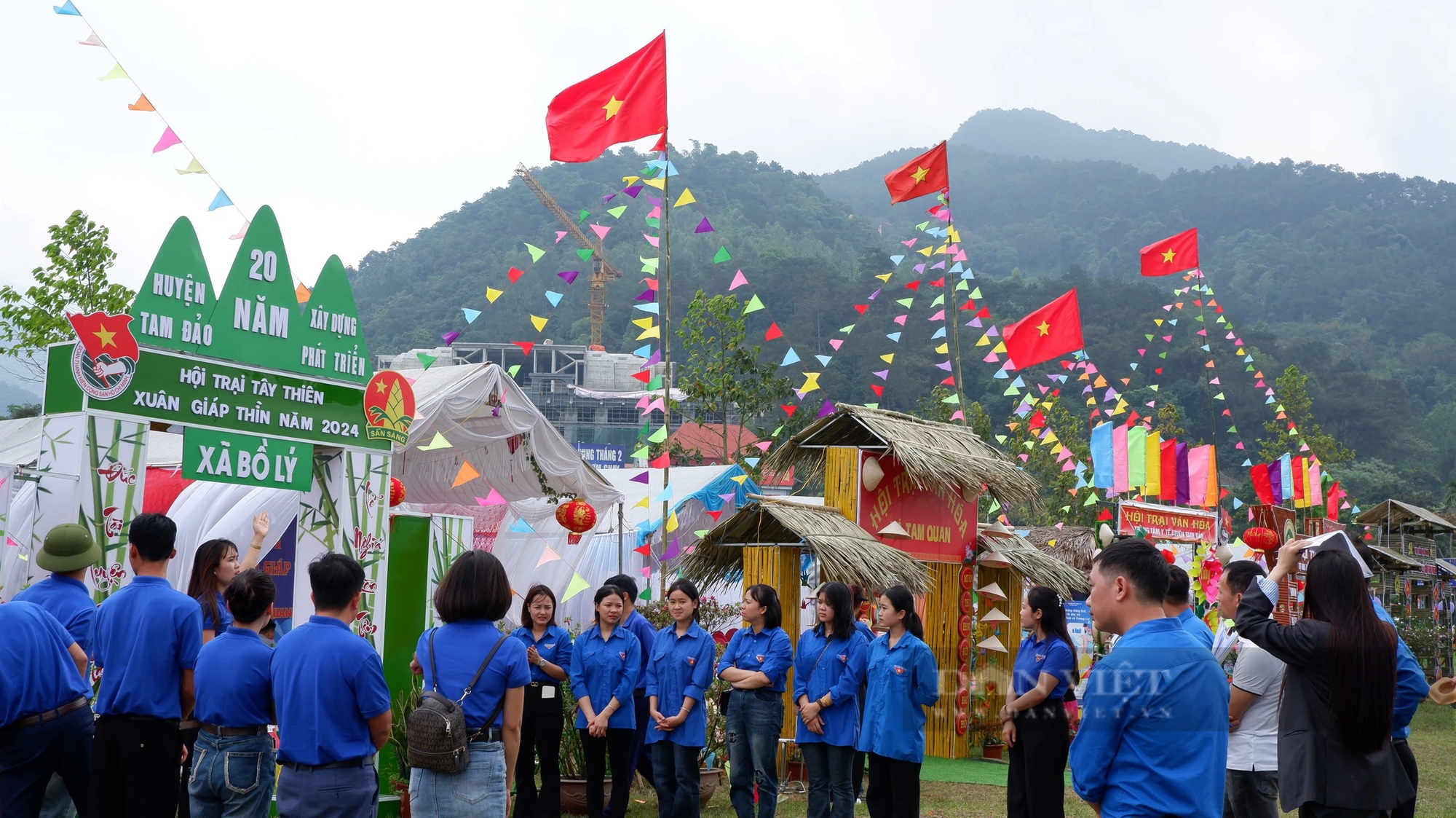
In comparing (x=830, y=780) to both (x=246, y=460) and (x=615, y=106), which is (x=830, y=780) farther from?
(x=615, y=106)

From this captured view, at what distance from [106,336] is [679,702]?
358 centimetres

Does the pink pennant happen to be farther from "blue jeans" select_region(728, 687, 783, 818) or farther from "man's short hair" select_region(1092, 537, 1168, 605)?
"man's short hair" select_region(1092, 537, 1168, 605)

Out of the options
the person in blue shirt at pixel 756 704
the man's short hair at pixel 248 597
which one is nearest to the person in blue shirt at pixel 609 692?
the person in blue shirt at pixel 756 704

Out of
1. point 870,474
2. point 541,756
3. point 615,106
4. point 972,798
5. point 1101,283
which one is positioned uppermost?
point 1101,283

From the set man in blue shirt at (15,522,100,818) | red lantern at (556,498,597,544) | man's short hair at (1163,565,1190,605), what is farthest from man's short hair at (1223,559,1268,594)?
red lantern at (556,498,597,544)

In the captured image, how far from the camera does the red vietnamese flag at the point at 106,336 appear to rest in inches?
225

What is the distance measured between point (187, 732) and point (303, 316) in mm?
2575

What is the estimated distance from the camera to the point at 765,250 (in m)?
56.6

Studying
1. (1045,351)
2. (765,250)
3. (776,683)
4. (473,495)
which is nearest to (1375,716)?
(776,683)

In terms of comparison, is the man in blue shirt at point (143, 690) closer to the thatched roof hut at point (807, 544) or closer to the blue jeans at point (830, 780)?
the blue jeans at point (830, 780)

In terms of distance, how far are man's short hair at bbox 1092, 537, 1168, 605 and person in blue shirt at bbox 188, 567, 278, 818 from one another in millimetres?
2917

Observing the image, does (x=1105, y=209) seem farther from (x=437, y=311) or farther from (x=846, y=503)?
(x=846, y=503)

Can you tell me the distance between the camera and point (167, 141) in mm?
7566

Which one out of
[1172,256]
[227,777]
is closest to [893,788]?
[227,777]
